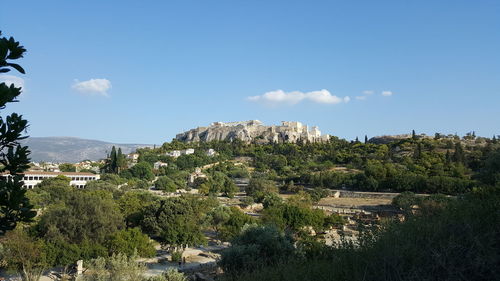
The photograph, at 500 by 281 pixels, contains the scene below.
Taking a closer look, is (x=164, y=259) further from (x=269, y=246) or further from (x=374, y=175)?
(x=374, y=175)

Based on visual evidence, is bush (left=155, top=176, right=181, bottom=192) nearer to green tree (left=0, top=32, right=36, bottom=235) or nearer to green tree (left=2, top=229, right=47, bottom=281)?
green tree (left=2, top=229, right=47, bottom=281)

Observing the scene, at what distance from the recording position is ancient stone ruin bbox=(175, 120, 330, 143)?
115 metres

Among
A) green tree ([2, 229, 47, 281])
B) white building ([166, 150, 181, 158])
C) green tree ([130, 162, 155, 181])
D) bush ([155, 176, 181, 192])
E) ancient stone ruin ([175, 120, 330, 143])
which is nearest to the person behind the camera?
green tree ([2, 229, 47, 281])

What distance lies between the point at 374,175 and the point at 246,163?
36.4m

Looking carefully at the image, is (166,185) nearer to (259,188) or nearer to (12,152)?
(259,188)

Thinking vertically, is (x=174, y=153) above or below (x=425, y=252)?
above

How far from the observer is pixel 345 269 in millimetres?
5352

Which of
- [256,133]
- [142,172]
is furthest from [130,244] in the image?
[256,133]

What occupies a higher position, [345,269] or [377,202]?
[345,269]

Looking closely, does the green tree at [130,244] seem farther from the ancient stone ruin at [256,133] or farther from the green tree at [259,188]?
the ancient stone ruin at [256,133]

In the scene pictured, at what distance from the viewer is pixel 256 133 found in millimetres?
125000

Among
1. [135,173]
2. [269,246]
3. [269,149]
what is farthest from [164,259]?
[269,149]

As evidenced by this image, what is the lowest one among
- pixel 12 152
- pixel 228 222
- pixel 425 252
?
pixel 228 222

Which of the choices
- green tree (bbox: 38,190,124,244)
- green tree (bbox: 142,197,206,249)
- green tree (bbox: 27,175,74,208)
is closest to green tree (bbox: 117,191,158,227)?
green tree (bbox: 142,197,206,249)
